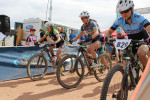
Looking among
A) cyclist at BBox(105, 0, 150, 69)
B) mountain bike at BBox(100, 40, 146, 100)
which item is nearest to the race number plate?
mountain bike at BBox(100, 40, 146, 100)

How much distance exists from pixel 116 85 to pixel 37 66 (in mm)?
3689

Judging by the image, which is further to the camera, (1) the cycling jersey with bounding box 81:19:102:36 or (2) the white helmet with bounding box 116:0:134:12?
(1) the cycling jersey with bounding box 81:19:102:36

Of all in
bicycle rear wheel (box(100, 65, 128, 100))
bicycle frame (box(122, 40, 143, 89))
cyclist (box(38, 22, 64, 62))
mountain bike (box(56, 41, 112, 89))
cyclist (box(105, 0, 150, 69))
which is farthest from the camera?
cyclist (box(38, 22, 64, 62))

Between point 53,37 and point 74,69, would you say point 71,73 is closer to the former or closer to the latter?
point 74,69

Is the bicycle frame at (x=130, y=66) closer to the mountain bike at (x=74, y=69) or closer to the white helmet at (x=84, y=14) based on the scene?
the mountain bike at (x=74, y=69)

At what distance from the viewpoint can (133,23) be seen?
10.8 feet

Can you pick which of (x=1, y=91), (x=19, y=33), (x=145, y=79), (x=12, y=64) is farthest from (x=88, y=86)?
(x=19, y=33)

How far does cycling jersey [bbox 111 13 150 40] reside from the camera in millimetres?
3207

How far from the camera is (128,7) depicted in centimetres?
302

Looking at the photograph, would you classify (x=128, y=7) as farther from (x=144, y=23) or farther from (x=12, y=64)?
(x=12, y=64)

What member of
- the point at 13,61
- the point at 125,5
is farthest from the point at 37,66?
the point at 125,5

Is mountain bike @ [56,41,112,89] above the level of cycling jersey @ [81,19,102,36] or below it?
below

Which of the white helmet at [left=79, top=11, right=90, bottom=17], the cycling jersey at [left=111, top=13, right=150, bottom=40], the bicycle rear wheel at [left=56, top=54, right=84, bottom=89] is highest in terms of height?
the white helmet at [left=79, top=11, right=90, bottom=17]

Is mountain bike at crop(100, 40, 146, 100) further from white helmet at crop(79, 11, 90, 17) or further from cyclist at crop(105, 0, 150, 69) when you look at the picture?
white helmet at crop(79, 11, 90, 17)
